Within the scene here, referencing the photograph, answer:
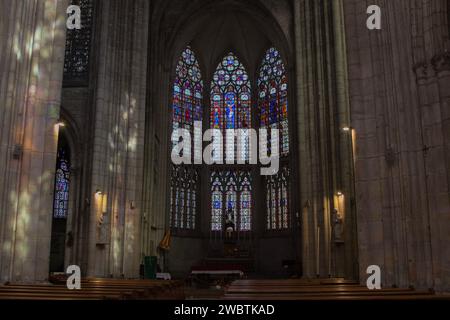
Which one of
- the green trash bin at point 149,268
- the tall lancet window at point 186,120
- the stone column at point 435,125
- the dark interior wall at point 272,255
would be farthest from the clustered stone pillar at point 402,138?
the tall lancet window at point 186,120

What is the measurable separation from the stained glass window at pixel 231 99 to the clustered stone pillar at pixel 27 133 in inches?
1146

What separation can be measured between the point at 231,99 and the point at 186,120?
4616 mm

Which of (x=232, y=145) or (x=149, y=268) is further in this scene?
(x=232, y=145)

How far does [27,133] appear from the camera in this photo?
496 inches

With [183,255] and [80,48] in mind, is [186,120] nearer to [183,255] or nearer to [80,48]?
[183,255]

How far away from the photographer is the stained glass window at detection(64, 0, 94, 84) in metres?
27.0

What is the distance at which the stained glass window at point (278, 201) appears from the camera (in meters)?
38.9

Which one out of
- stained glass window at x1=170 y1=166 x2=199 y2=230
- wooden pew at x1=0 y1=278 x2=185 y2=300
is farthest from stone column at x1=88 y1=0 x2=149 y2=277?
stained glass window at x1=170 y1=166 x2=199 y2=230

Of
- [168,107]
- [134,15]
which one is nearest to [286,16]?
[168,107]

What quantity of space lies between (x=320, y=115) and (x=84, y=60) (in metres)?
13.3

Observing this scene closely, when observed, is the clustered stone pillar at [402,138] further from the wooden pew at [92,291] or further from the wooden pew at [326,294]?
the wooden pew at [92,291]

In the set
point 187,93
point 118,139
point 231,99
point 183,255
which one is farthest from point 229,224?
point 118,139

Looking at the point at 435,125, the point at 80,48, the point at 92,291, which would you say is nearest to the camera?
the point at 92,291
